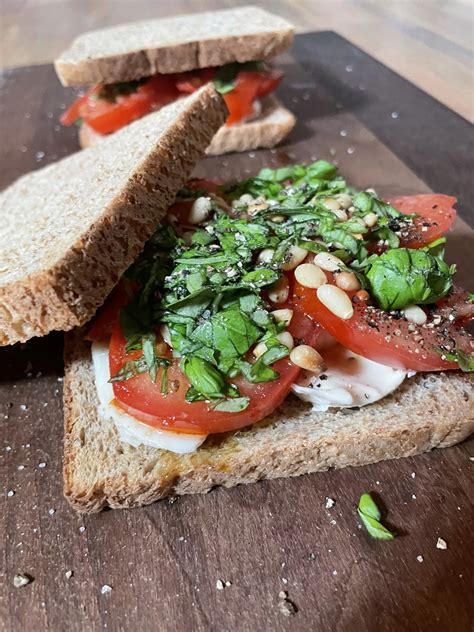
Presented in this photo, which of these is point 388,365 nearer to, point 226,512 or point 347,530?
point 347,530

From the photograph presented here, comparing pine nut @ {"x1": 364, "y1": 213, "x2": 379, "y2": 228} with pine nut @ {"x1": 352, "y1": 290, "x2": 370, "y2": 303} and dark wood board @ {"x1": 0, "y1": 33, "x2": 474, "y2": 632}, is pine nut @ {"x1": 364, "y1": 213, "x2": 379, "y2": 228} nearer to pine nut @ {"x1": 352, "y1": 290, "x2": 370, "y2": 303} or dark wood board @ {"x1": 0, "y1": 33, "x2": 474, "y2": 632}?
pine nut @ {"x1": 352, "y1": 290, "x2": 370, "y2": 303}

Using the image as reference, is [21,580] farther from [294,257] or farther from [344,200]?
[344,200]

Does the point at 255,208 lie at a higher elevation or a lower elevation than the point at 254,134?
higher

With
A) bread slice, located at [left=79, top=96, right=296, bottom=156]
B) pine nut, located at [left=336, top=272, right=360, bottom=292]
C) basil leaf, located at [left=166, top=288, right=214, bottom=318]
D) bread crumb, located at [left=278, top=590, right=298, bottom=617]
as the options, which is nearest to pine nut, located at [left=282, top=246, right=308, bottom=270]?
pine nut, located at [left=336, top=272, right=360, bottom=292]

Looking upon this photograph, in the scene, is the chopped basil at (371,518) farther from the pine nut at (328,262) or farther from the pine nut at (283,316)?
the pine nut at (328,262)

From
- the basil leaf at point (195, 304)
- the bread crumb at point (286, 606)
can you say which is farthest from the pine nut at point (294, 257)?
the bread crumb at point (286, 606)

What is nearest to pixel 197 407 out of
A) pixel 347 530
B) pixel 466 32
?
pixel 347 530

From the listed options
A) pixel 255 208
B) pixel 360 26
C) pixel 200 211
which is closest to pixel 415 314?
pixel 255 208
